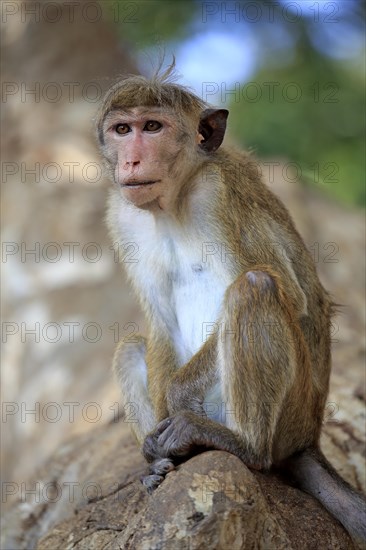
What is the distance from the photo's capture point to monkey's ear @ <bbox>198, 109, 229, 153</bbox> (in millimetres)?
6117

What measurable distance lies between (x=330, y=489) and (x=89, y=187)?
7.07m

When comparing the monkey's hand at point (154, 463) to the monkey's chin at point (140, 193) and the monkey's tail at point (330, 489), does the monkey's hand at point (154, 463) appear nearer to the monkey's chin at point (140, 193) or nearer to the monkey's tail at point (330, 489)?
the monkey's tail at point (330, 489)

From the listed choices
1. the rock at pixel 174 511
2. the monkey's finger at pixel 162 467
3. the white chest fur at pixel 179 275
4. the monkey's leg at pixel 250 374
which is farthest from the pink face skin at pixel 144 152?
the rock at pixel 174 511

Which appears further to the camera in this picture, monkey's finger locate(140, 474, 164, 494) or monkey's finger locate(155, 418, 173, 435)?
monkey's finger locate(155, 418, 173, 435)

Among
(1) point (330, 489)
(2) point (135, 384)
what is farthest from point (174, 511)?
(2) point (135, 384)

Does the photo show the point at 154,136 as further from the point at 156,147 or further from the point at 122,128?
the point at 122,128

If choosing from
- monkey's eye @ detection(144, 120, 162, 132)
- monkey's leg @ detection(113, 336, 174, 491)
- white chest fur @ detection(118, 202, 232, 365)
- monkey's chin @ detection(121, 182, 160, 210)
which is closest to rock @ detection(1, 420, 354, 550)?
monkey's leg @ detection(113, 336, 174, 491)

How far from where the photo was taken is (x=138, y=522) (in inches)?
187

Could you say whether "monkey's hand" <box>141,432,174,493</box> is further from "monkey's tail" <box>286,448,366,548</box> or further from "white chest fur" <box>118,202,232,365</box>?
"monkey's tail" <box>286,448,366,548</box>

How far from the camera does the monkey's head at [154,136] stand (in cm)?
575

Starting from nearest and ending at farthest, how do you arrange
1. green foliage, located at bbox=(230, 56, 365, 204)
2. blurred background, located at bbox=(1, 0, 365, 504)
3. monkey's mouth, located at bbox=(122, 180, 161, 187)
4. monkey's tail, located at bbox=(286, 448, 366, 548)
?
monkey's tail, located at bbox=(286, 448, 366, 548), monkey's mouth, located at bbox=(122, 180, 161, 187), blurred background, located at bbox=(1, 0, 365, 504), green foliage, located at bbox=(230, 56, 365, 204)

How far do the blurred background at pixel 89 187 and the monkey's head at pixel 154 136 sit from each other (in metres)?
0.61

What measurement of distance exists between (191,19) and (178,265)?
554 inches

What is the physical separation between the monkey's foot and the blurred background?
253 centimetres
